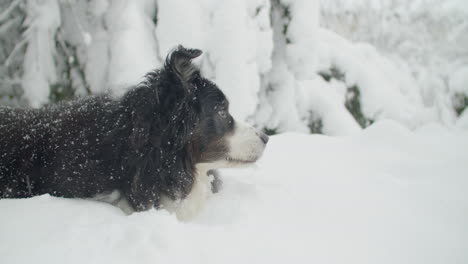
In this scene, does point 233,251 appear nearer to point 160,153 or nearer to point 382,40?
point 160,153

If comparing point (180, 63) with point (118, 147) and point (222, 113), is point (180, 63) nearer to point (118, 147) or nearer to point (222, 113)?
point (222, 113)

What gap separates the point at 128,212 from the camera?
2.31m

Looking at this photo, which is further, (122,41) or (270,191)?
(122,41)

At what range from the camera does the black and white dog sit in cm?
226

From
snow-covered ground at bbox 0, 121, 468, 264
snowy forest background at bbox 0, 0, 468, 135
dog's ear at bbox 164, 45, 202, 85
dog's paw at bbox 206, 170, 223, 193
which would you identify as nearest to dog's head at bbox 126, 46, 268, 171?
dog's ear at bbox 164, 45, 202, 85

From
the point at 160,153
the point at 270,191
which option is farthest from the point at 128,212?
the point at 270,191

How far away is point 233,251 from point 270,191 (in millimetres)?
1021

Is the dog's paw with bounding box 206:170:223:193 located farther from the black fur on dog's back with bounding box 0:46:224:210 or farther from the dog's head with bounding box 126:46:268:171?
the black fur on dog's back with bounding box 0:46:224:210

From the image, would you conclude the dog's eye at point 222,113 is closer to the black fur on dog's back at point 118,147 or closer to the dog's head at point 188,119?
the dog's head at point 188,119

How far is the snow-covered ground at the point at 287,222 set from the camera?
4.46 feet

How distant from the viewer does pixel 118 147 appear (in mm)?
2340

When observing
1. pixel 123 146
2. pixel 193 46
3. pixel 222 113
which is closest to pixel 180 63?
pixel 222 113

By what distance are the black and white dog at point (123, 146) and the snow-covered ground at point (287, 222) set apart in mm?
310

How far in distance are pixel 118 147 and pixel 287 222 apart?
1.32m
